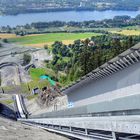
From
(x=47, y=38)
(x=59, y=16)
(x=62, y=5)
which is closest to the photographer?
(x=47, y=38)

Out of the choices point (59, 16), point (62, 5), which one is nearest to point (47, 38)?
point (59, 16)

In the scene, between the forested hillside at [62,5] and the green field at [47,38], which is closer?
the green field at [47,38]

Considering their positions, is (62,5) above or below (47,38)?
above

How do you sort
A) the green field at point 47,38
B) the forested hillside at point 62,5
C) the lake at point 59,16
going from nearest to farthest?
the green field at point 47,38, the lake at point 59,16, the forested hillside at point 62,5

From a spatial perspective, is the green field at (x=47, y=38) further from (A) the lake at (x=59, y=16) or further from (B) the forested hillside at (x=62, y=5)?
(B) the forested hillside at (x=62, y=5)

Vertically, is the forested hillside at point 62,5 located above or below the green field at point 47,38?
→ above

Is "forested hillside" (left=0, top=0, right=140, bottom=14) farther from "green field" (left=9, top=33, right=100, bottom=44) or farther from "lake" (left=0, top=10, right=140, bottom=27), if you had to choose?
"green field" (left=9, top=33, right=100, bottom=44)

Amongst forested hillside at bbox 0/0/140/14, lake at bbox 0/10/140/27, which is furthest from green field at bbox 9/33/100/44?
forested hillside at bbox 0/0/140/14

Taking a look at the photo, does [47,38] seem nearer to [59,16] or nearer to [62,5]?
[59,16]

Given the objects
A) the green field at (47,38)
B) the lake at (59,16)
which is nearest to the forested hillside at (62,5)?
the lake at (59,16)

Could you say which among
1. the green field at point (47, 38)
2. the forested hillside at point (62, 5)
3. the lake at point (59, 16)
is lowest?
the green field at point (47, 38)

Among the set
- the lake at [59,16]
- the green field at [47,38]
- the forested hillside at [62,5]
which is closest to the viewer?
the green field at [47,38]
